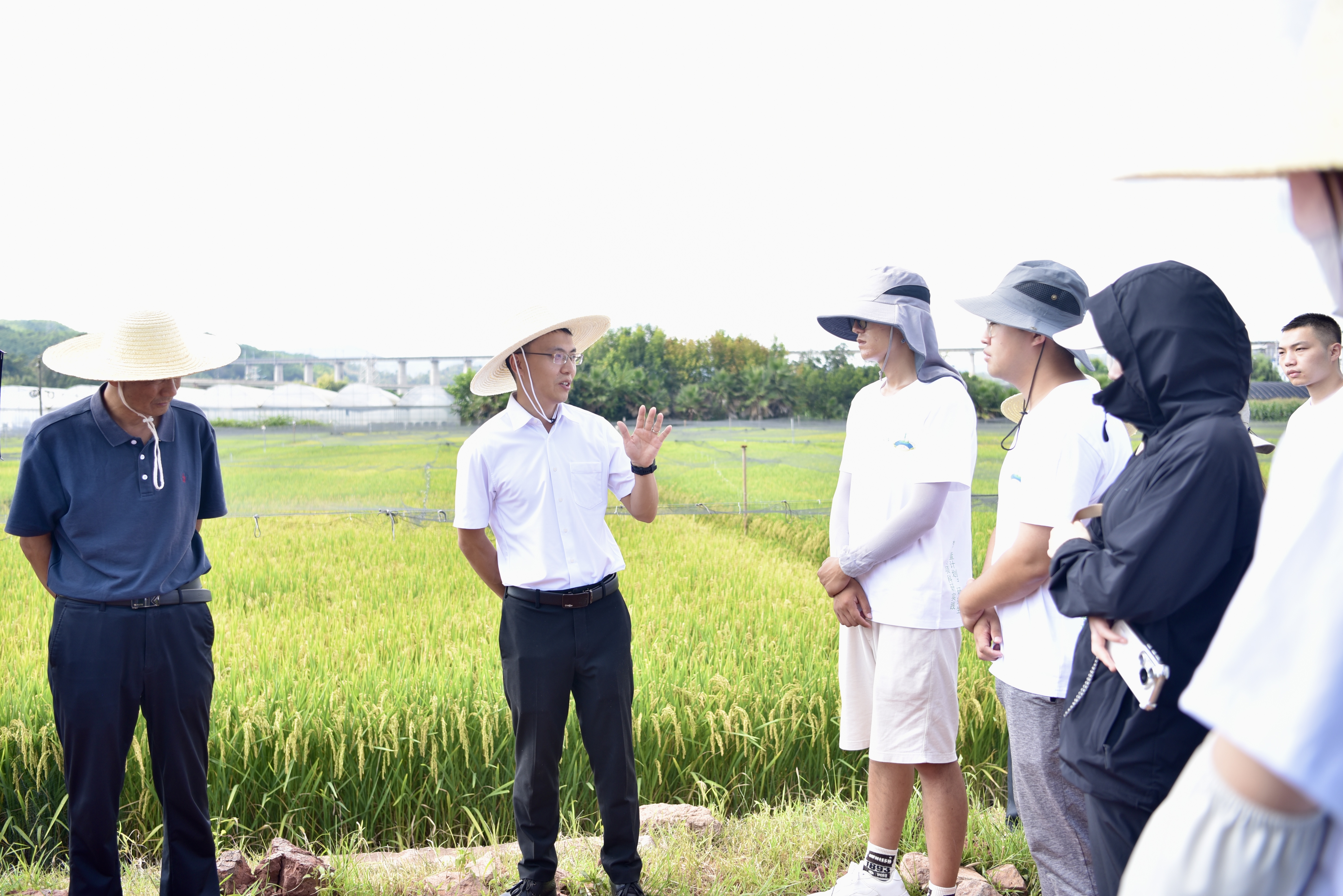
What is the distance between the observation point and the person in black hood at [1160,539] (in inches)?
64.3

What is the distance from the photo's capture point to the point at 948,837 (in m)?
2.81

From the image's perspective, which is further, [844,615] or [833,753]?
[833,753]

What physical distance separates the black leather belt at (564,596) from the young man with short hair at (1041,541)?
124 centimetres

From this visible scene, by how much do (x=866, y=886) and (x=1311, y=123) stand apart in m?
2.74

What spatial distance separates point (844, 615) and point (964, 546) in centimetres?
48

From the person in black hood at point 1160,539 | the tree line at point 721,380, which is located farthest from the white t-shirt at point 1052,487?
the tree line at point 721,380

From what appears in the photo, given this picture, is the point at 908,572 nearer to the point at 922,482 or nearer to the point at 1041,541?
the point at 922,482

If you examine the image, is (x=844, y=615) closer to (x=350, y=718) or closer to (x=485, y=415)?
(x=350, y=718)

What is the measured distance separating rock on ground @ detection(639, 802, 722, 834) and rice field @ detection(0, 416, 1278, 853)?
0.26 meters

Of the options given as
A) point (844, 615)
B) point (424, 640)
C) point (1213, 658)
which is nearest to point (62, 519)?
point (424, 640)

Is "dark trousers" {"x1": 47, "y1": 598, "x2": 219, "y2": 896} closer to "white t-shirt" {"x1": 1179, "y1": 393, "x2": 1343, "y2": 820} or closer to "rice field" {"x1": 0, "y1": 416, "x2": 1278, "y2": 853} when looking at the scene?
"rice field" {"x1": 0, "y1": 416, "x2": 1278, "y2": 853}

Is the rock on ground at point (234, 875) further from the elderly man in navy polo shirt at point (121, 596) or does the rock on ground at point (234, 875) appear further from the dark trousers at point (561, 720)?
the dark trousers at point (561, 720)

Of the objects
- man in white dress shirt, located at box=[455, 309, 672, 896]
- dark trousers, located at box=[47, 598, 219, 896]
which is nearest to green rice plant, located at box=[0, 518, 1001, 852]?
dark trousers, located at box=[47, 598, 219, 896]

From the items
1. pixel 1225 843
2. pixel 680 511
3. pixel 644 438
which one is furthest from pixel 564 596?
pixel 680 511
